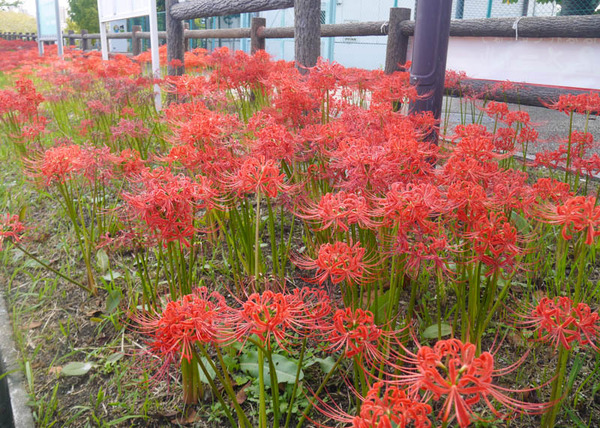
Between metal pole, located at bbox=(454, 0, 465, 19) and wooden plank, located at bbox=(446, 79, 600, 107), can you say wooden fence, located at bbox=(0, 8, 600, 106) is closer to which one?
wooden plank, located at bbox=(446, 79, 600, 107)

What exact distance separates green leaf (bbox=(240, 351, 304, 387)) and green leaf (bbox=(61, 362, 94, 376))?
63cm

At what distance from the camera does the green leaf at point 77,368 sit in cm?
192

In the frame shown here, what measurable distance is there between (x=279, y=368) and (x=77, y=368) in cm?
83

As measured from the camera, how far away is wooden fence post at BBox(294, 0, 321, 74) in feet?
12.0

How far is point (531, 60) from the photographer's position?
12.1ft

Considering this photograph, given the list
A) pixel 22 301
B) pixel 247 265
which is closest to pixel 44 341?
pixel 22 301

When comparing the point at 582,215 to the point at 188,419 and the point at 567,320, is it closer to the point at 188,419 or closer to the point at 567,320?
the point at 567,320

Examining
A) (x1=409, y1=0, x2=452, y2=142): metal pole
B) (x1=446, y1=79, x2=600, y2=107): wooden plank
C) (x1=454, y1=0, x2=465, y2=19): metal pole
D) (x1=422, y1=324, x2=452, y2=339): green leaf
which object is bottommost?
(x1=422, y1=324, x2=452, y2=339): green leaf

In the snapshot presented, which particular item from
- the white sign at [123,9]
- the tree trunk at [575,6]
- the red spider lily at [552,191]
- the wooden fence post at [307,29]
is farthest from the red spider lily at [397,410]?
the tree trunk at [575,6]

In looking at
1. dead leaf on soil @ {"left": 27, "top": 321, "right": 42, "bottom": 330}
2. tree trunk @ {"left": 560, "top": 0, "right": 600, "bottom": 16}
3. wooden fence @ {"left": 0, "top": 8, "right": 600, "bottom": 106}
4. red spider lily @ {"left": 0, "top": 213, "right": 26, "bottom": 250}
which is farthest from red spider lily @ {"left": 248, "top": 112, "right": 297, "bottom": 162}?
tree trunk @ {"left": 560, "top": 0, "right": 600, "bottom": 16}

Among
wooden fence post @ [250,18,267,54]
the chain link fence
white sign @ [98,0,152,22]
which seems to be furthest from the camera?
the chain link fence

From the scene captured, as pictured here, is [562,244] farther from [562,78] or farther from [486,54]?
[486,54]

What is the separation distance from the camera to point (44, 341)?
2193 mm

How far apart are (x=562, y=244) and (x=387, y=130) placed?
0.95 metres
